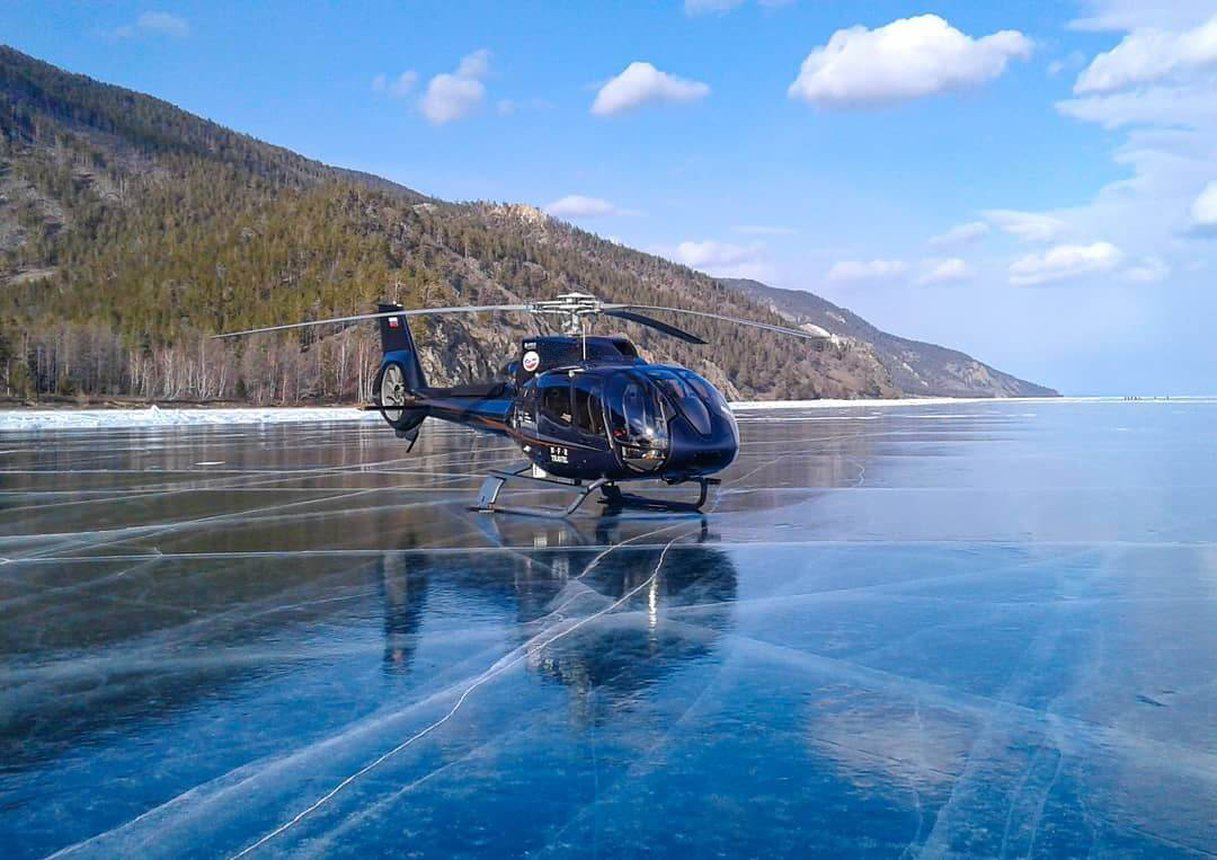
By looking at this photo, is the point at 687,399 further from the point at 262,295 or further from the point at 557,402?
the point at 262,295

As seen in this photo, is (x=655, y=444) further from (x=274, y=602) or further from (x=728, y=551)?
(x=274, y=602)

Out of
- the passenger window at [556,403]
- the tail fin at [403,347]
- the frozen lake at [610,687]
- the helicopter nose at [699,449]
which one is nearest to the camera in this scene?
the frozen lake at [610,687]

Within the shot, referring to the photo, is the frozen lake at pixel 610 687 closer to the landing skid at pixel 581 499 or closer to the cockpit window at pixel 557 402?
the landing skid at pixel 581 499

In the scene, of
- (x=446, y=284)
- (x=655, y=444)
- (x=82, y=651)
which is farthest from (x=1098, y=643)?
(x=446, y=284)

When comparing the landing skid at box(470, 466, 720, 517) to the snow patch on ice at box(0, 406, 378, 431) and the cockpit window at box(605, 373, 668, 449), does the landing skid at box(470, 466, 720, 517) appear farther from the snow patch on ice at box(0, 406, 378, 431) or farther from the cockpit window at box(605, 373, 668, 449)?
the snow patch on ice at box(0, 406, 378, 431)

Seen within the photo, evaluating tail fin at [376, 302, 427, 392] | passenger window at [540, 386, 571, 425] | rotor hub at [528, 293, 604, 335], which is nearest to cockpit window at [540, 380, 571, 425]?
passenger window at [540, 386, 571, 425]

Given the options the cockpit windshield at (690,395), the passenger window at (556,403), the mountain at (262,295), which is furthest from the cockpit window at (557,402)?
the mountain at (262,295)
